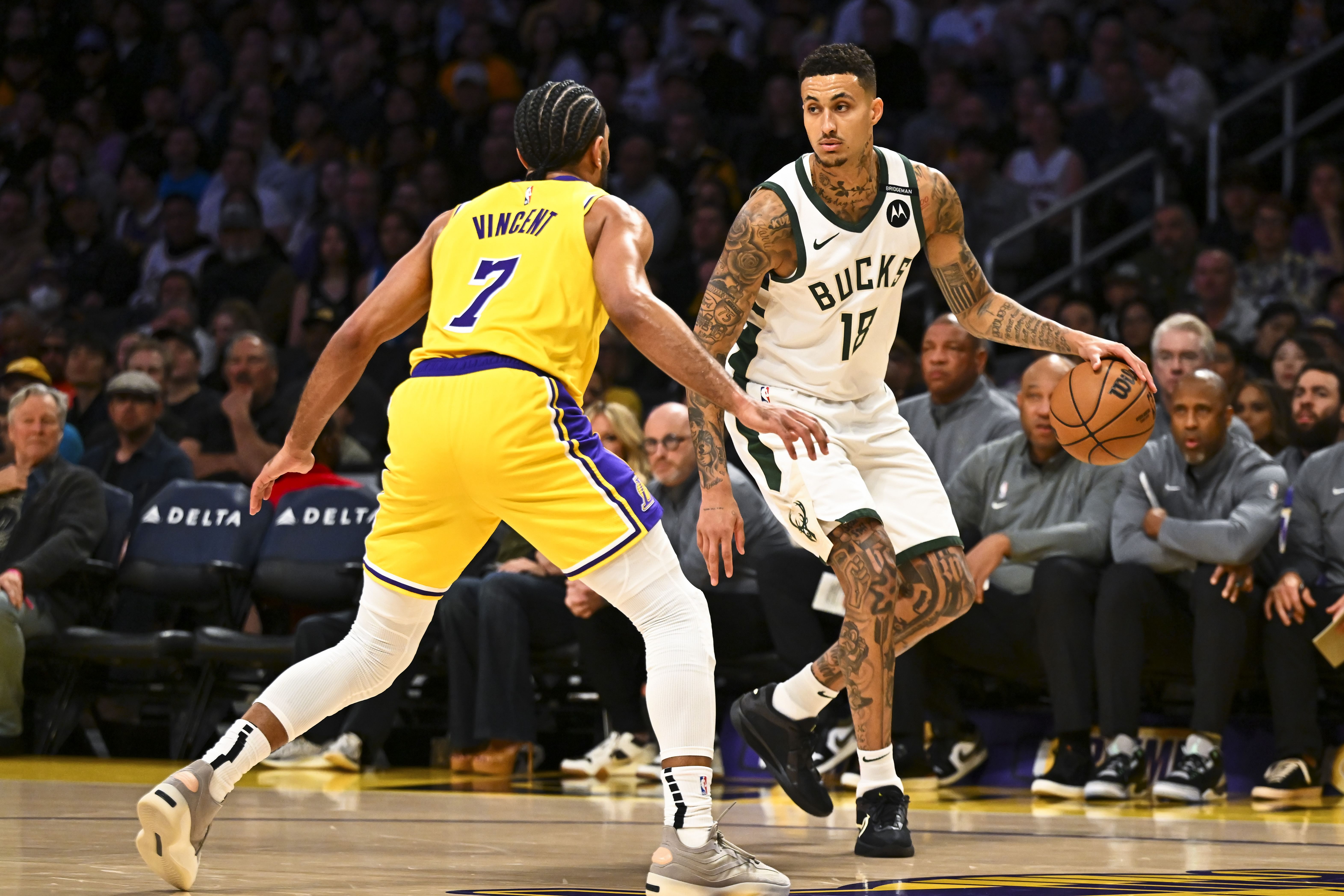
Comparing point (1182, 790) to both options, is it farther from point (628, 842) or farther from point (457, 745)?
point (457, 745)

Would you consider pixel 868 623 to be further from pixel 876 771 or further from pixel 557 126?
pixel 557 126

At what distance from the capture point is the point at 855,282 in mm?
4578

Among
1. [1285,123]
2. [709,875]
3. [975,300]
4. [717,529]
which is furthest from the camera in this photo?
[1285,123]

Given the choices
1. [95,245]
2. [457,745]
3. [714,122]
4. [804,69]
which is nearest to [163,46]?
[95,245]

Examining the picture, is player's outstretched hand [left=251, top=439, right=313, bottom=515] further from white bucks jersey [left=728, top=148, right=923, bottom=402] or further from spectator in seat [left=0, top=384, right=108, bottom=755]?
spectator in seat [left=0, top=384, right=108, bottom=755]

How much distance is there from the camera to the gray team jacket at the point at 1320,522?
20.6 feet

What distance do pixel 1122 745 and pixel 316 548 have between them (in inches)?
147

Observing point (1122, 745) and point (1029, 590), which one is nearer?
point (1122, 745)

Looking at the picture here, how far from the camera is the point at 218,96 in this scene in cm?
1392

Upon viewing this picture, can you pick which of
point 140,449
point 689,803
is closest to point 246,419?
point 140,449

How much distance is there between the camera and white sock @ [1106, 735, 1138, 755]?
236 inches

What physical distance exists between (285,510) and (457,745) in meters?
1.62

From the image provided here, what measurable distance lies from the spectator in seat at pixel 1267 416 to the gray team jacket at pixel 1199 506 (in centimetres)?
39

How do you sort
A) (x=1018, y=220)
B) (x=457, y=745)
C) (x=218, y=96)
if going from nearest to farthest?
(x=457, y=745)
(x=1018, y=220)
(x=218, y=96)
